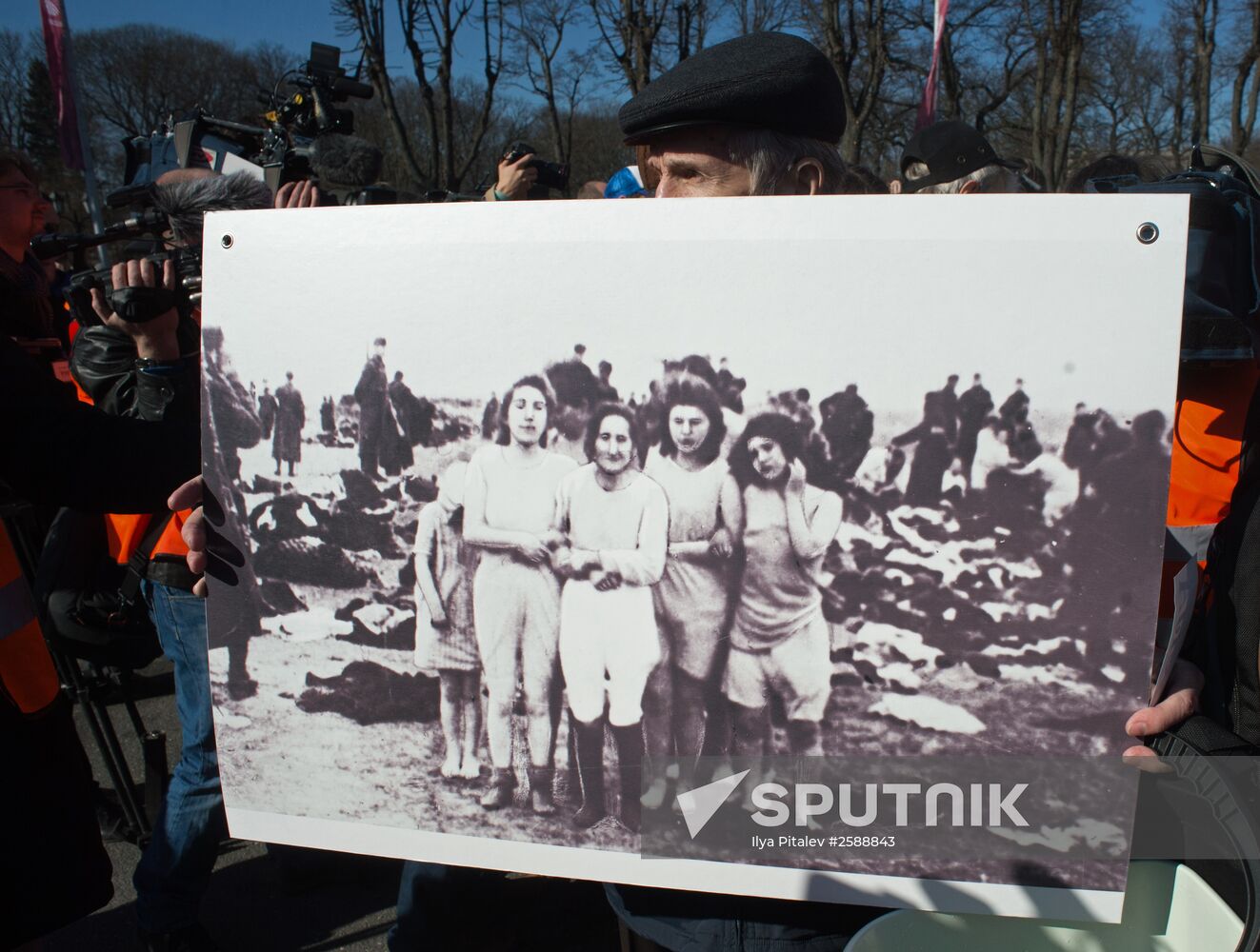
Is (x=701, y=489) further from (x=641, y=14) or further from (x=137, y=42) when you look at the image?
(x=137, y=42)

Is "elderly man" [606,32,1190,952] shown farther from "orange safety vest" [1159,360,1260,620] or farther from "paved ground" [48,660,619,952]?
"paved ground" [48,660,619,952]

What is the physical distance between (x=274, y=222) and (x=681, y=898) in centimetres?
101

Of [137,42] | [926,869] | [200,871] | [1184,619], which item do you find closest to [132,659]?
[200,871]

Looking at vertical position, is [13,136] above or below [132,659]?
above

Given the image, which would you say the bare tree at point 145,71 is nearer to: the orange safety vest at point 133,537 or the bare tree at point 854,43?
the bare tree at point 854,43

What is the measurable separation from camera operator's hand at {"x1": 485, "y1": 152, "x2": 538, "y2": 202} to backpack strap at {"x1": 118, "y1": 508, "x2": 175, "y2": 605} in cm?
204

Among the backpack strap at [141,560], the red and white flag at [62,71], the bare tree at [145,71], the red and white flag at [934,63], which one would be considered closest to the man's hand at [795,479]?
the backpack strap at [141,560]

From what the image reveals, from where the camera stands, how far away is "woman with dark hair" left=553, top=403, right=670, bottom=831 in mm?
1005

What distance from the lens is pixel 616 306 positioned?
3.24 feet

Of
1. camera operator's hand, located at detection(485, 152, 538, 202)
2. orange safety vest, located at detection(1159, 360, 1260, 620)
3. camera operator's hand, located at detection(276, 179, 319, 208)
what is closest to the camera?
orange safety vest, located at detection(1159, 360, 1260, 620)

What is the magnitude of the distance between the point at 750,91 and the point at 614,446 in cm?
52

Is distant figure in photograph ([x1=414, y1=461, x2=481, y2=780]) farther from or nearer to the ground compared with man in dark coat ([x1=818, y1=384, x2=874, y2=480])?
nearer to the ground

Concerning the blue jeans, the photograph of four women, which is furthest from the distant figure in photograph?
the blue jeans

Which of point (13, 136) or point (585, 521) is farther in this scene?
point (13, 136)
